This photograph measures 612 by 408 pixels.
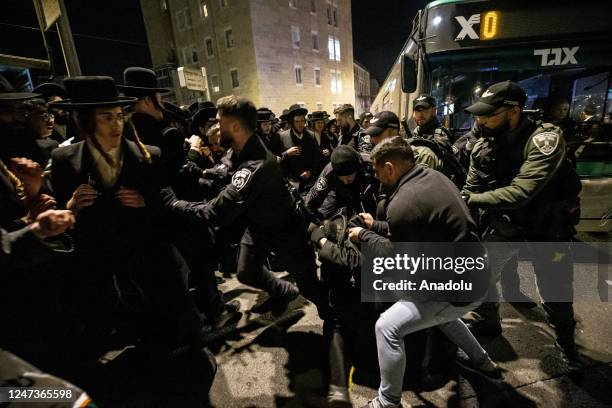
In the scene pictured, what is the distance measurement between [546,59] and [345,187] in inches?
126

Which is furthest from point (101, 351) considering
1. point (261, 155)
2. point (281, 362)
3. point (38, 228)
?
point (261, 155)

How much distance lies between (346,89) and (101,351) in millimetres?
36261

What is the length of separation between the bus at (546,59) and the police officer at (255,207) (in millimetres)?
3046

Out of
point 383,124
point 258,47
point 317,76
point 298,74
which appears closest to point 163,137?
point 383,124

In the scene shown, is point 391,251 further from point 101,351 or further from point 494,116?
point 101,351

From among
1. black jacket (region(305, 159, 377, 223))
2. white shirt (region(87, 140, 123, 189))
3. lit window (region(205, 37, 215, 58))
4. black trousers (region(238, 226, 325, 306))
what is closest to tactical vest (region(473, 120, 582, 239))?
black jacket (region(305, 159, 377, 223))

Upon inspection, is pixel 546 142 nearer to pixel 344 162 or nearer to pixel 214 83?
pixel 344 162

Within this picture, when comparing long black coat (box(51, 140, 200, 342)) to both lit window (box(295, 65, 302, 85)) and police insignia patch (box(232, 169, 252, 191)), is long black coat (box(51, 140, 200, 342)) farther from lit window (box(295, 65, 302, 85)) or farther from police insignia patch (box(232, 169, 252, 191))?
lit window (box(295, 65, 302, 85))

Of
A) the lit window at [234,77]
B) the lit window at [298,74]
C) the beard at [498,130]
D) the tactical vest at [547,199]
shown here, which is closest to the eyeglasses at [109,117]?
the beard at [498,130]

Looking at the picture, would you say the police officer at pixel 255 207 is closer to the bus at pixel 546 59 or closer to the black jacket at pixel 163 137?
the black jacket at pixel 163 137

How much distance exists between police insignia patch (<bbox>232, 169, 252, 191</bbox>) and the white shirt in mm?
869

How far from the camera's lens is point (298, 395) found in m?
2.36

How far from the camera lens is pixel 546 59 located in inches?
145

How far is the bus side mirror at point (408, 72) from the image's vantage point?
4.20 metres
